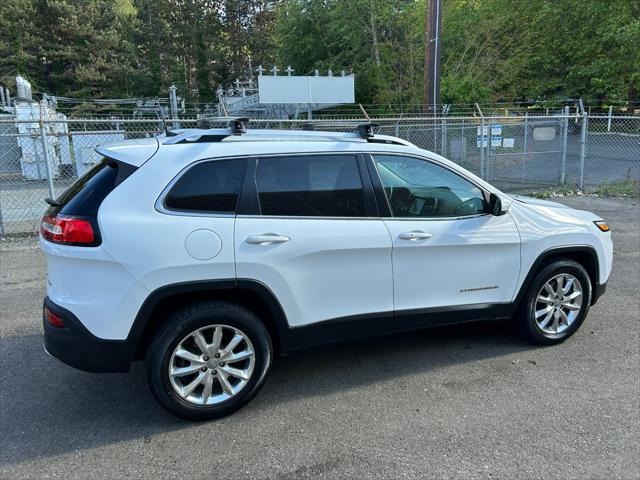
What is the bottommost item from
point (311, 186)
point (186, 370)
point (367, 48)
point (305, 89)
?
point (186, 370)

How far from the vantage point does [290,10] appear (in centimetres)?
3422

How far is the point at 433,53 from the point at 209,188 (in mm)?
10561

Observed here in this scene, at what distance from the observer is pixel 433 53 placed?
1238 cm

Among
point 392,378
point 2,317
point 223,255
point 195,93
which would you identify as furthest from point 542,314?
→ point 195,93

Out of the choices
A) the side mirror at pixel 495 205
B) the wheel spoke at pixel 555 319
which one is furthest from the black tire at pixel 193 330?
the wheel spoke at pixel 555 319

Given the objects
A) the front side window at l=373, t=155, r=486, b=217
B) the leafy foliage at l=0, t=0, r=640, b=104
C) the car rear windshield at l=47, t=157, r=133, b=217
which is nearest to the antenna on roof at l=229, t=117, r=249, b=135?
the car rear windshield at l=47, t=157, r=133, b=217

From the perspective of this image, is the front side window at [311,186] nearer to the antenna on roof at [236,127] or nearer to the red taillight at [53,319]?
the antenna on roof at [236,127]

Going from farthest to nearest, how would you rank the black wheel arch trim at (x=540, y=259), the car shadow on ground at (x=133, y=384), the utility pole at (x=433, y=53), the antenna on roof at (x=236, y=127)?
the utility pole at (x=433, y=53) < the black wheel arch trim at (x=540, y=259) < the antenna on roof at (x=236, y=127) < the car shadow on ground at (x=133, y=384)

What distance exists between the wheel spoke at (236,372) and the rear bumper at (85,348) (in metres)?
0.59

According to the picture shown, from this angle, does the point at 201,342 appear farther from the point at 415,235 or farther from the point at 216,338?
the point at 415,235

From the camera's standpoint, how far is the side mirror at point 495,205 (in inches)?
157

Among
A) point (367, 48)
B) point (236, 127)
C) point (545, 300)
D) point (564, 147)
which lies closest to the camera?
point (236, 127)

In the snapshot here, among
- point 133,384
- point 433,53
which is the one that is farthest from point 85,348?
point 433,53

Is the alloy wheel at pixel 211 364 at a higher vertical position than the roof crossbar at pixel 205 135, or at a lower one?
lower
